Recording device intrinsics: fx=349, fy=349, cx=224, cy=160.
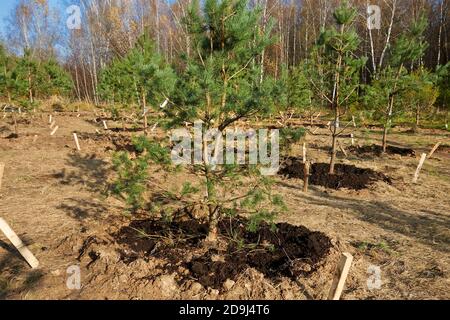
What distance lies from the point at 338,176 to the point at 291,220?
3.00m

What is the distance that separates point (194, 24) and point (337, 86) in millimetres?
4667

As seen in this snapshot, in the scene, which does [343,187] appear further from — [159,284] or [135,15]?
[135,15]

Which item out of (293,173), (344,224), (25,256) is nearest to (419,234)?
(344,224)

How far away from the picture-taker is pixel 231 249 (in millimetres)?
4125

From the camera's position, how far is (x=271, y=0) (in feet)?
99.9

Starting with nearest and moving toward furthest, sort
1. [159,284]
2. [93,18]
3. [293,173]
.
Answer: [159,284]
[293,173]
[93,18]

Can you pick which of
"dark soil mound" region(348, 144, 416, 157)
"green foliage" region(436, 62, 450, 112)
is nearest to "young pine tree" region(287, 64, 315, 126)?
"dark soil mound" region(348, 144, 416, 157)

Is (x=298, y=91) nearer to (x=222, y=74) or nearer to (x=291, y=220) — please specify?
(x=291, y=220)

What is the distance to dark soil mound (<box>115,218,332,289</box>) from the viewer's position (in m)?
3.66

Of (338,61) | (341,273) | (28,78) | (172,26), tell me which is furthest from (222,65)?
(172,26)

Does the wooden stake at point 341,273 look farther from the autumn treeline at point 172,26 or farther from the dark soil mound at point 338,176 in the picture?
the autumn treeline at point 172,26

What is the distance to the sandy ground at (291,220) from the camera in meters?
3.52

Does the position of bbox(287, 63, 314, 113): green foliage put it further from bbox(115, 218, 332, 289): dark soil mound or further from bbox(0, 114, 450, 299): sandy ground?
bbox(115, 218, 332, 289): dark soil mound

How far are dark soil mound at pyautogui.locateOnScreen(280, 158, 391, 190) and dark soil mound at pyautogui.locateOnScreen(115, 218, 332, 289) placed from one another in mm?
3108
